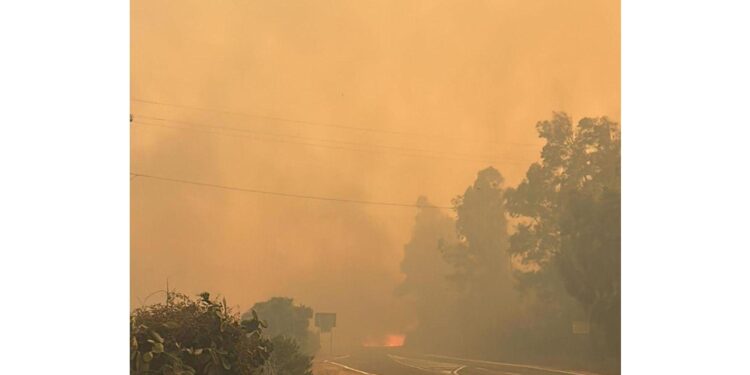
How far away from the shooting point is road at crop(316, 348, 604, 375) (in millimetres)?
3912

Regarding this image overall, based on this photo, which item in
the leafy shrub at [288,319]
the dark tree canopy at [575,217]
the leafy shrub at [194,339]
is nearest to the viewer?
the leafy shrub at [194,339]

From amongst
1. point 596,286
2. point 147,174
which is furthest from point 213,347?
point 596,286

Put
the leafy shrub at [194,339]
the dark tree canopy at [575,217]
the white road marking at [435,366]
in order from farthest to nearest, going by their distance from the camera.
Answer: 1. the dark tree canopy at [575,217]
2. the white road marking at [435,366]
3. the leafy shrub at [194,339]

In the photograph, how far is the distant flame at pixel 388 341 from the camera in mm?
3949

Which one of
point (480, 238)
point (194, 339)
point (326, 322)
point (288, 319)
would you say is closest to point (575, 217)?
point (480, 238)

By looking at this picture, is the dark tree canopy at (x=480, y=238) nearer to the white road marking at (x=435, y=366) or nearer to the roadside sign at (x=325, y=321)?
the white road marking at (x=435, y=366)

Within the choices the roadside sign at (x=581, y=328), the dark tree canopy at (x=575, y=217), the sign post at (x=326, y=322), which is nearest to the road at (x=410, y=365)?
the sign post at (x=326, y=322)

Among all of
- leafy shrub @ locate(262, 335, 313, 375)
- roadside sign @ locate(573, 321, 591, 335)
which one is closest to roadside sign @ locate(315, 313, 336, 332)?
leafy shrub @ locate(262, 335, 313, 375)

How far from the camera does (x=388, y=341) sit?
3.96m

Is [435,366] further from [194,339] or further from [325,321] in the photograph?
[194,339]

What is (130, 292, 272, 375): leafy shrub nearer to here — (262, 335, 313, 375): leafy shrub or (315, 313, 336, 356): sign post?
(262, 335, 313, 375): leafy shrub

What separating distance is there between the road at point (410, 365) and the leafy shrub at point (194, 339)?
0.30 metres
